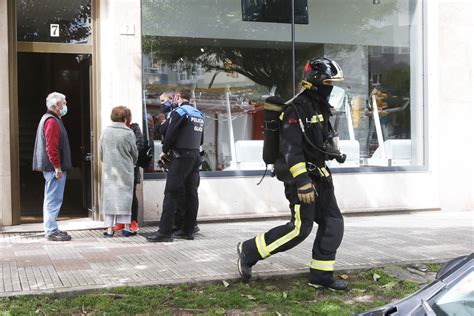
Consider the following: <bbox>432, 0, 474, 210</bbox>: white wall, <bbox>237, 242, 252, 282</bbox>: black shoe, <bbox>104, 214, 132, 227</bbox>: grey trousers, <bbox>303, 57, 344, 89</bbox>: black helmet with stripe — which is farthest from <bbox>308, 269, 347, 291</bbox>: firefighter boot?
<bbox>432, 0, 474, 210</bbox>: white wall

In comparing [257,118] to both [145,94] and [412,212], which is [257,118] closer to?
[145,94]

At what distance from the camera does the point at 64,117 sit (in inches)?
404

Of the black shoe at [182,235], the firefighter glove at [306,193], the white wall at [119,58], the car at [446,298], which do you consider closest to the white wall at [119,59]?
the white wall at [119,58]

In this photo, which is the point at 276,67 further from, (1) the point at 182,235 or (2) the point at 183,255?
(2) the point at 183,255

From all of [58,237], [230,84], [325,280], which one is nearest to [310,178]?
[325,280]

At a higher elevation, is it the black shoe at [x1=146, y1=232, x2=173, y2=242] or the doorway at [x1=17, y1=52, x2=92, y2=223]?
the doorway at [x1=17, y1=52, x2=92, y2=223]

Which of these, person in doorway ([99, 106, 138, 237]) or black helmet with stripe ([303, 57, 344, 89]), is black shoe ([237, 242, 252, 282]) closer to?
black helmet with stripe ([303, 57, 344, 89])

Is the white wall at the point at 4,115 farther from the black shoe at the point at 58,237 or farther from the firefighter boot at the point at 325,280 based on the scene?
the firefighter boot at the point at 325,280

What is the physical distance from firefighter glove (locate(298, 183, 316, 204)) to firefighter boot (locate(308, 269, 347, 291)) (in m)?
0.75

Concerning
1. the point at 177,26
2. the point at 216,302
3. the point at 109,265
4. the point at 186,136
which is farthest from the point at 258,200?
the point at 216,302

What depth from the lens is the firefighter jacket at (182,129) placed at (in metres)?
7.45

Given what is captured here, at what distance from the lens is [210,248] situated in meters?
7.18

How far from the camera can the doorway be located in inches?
372

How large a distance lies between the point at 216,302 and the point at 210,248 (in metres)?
2.07
